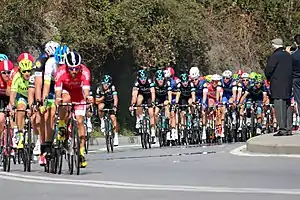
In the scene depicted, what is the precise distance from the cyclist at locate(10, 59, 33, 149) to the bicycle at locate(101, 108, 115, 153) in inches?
180

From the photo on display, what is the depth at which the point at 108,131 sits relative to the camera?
21.5 m

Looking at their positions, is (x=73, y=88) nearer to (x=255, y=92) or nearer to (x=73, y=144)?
(x=73, y=144)

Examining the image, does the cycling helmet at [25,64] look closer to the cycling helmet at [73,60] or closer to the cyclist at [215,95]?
the cycling helmet at [73,60]

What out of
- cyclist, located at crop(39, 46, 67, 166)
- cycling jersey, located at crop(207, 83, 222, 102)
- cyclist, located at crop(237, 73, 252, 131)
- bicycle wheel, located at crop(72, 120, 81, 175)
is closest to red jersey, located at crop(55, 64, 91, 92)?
cyclist, located at crop(39, 46, 67, 166)

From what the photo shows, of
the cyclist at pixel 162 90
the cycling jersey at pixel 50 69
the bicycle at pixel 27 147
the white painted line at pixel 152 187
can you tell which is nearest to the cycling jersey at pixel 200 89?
the cyclist at pixel 162 90

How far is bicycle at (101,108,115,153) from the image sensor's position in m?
21.1

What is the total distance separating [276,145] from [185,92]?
757 cm

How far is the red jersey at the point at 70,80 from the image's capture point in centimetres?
1358

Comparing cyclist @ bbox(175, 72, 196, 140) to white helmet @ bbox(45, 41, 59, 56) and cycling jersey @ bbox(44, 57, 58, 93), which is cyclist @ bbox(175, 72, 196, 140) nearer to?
white helmet @ bbox(45, 41, 59, 56)

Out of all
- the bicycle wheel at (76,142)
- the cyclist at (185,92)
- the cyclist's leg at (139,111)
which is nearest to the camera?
the bicycle wheel at (76,142)

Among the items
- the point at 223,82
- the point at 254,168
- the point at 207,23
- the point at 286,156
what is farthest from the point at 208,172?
the point at 207,23

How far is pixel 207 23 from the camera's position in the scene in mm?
34719

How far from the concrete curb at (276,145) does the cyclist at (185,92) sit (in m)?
5.34

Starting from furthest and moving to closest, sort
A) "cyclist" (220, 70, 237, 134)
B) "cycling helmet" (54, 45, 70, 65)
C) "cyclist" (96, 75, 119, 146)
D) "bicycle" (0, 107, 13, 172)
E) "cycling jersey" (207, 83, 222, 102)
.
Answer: "cyclist" (220, 70, 237, 134), "cycling jersey" (207, 83, 222, 102), "cyclist" (96, 75, 119, 146), "bicycle" (0, 107, 13, 172), "cycling helmet" (54, 45, 70, 65)
